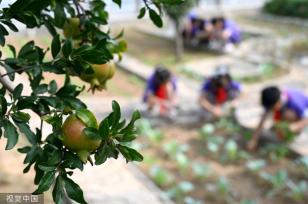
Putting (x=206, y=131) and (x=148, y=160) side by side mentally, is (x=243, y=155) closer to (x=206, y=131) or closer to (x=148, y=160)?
(x=206, y=131)

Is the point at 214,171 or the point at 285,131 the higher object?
the point at 285,131

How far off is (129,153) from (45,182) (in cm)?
21

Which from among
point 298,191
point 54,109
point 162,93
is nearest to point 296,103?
point 298,191

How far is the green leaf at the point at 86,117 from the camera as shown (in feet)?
4.34

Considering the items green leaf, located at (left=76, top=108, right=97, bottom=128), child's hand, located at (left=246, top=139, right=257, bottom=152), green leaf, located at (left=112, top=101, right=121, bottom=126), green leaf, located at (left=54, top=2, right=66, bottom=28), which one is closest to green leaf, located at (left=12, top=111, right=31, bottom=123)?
green leaf, located at (left=76, top=108, right=97, bottom=128)

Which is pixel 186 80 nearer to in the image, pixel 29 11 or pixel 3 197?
pixel 3 197

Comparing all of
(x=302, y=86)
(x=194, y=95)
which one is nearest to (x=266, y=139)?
(x=194, y=95)

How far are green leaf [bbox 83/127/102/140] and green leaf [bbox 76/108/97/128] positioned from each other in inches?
1.2

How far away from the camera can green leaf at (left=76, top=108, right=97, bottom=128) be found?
132 centimetres

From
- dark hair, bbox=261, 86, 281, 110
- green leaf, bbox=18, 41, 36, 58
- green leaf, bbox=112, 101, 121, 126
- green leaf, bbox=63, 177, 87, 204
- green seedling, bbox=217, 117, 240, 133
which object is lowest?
green seedling, bbox=217, 117, 240, 133

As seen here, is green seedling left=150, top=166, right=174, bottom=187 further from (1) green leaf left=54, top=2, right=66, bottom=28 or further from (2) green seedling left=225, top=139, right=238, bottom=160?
(1) green leaf left=54, top=2, right=66, bottom=28

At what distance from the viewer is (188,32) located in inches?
454

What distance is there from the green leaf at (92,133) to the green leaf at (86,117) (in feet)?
0.10

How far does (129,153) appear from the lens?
1.32 metres
